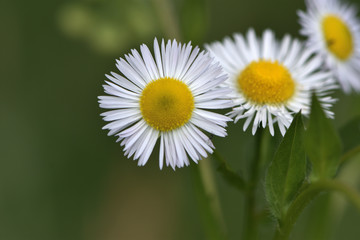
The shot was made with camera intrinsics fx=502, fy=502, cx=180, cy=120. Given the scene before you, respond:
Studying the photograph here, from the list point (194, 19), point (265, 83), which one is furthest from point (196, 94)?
point (194, 19)

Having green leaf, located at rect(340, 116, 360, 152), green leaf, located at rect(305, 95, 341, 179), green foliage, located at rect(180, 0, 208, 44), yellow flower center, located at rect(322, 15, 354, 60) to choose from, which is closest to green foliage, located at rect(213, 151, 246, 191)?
green leaf, located at rect(305, 95, 341, 179)

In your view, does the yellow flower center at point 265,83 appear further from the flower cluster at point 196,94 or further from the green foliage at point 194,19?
the green foliage at point 194,19

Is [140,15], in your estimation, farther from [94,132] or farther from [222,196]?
[222,196]

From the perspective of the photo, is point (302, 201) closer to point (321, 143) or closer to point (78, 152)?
point (321, 143)

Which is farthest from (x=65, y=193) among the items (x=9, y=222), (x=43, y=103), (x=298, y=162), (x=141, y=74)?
(x=298, y=162)

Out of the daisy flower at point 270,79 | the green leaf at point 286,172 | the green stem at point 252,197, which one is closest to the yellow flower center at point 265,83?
the daisy flower at point 270,79

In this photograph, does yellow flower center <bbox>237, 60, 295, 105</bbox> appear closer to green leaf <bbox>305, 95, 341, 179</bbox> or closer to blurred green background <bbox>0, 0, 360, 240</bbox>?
green leaf <bbox>305, 95, 341, 179</bbox>
